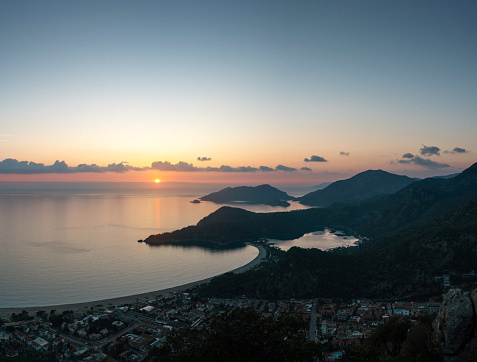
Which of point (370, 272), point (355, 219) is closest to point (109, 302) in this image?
point (370, 272)

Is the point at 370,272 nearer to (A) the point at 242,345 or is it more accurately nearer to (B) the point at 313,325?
(B) the point at 313,325

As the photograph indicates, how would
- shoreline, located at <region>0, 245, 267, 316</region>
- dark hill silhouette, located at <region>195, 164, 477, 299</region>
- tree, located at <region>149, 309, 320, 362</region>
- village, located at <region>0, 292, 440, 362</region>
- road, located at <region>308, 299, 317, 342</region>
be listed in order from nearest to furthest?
1. tree, located at <region>149, 309, 320, 362</region>
2. village, located at <region>0, 292, 440, 362</region>
3. road, located at <region>308, 299, 317, 342</region>
4. shoreline, located at <region>0, 245, 267, 316</region>
5. dark hill silhouette, located at <region>195, 164, 477, 299</region>

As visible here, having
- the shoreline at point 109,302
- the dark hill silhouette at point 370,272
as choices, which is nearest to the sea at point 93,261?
the shoreline at point 109,302

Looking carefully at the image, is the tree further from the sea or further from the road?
the sea

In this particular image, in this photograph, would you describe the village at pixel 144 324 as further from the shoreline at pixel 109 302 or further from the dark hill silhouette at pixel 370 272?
the dark hill silhouette at pixel 370 272

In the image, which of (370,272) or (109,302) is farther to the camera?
(370,272)

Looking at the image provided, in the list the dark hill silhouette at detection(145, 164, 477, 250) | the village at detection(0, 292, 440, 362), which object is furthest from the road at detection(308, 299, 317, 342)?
the dark hill silhouette at detection(145, 164, 477, 250)

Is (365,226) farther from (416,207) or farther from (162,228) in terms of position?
(162,228)

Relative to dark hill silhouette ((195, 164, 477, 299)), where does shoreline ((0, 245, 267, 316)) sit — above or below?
below
